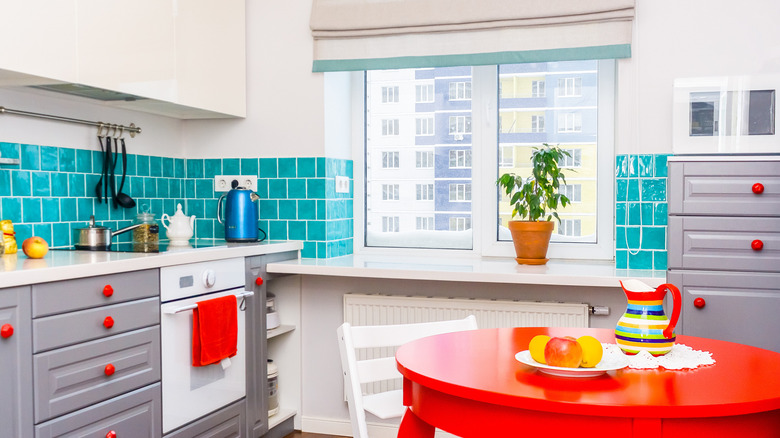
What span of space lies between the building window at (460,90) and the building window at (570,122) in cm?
48

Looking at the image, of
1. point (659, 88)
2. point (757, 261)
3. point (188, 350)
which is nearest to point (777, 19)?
point (659, 88)

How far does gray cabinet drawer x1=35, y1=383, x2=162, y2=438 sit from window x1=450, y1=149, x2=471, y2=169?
72.2 inches

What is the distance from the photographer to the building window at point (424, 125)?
3852mm

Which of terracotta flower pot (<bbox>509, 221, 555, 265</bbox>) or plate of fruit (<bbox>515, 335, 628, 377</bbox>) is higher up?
terracotta flower pot (<bbox>509, 221, 555, 265</bbox>)

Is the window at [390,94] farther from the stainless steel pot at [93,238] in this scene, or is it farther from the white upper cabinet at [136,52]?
the stainless steel pot at [93,238]

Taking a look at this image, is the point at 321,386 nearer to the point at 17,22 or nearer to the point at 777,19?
the point at 17,22

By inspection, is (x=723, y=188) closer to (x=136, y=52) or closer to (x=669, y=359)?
(x=669, y=359)

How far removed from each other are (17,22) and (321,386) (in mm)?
2137

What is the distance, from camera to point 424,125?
386 centimetres

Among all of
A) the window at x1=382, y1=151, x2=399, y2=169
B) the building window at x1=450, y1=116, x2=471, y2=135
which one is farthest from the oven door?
the building window at x1=450, y1=116, x2=471, y2=135

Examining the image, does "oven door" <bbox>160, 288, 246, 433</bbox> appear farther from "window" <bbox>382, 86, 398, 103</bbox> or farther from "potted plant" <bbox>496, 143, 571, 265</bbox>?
"window" <bbox>382, 86, 398, 103</bbox>

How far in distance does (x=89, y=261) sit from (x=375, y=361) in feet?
3.32

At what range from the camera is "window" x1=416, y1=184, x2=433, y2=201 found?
386cm

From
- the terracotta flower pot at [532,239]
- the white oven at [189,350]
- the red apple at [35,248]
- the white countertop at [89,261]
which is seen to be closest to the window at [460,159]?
the terracotta flower pot at [532,239]
